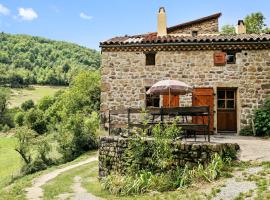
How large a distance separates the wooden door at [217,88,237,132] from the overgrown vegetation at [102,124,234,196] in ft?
22.7

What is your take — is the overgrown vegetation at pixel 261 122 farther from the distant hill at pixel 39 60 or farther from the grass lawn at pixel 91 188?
the distant hill at pixel 39 60

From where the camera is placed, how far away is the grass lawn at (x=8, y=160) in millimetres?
29055

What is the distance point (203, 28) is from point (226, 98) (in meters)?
6.63

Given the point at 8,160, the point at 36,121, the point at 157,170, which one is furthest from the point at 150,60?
the point at 36,121

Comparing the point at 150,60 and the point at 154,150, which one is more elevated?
the point at 150,60

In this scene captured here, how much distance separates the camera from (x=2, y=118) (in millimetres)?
68750

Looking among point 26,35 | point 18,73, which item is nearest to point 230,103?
point 18,73

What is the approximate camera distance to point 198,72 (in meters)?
18.4

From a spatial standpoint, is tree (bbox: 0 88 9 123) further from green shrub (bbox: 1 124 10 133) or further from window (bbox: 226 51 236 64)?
A: window (bbox: 226 51 236 64)

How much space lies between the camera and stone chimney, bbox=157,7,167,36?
806 inches

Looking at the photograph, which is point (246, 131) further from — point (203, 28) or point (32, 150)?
point (32, 150)

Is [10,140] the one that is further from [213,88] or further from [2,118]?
[213,88]

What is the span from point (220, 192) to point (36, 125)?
1887 inches

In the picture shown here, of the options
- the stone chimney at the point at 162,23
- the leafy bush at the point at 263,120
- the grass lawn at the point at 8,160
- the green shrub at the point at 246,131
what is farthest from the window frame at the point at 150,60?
the grass lawn at the point at 8,160
